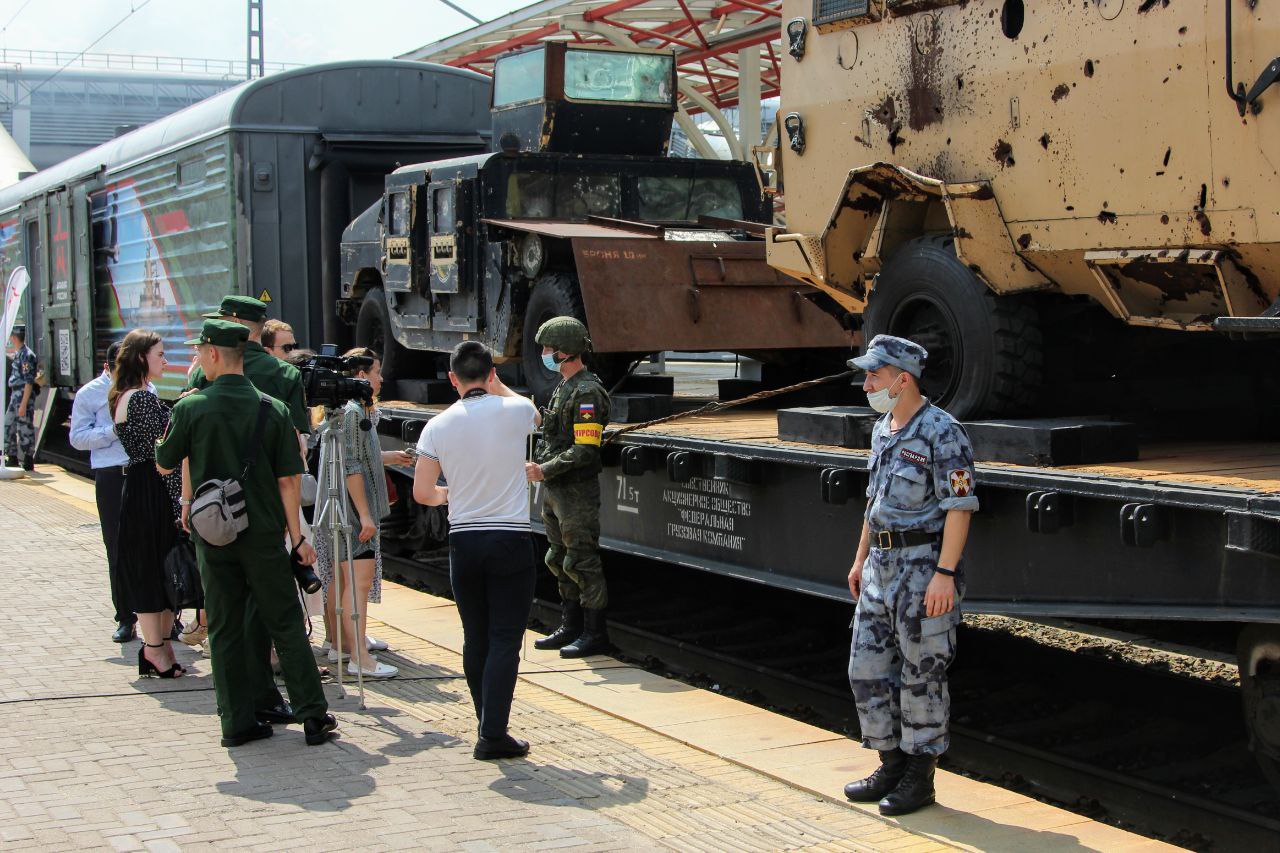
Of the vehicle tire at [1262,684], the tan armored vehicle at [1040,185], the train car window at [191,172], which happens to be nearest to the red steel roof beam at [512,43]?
the train car window at [191,172]

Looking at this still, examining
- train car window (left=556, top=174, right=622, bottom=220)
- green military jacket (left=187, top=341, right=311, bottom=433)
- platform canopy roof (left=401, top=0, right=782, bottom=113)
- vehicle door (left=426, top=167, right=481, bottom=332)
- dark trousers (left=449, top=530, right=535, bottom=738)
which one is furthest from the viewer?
platform canopy roof (left=401, top=0, right=782, bottom=113)

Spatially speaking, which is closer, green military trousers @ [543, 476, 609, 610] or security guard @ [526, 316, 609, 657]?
security guard @ [526, 316, 609, 657]

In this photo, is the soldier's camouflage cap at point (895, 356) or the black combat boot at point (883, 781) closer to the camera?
the soldier's camouflage cap at point (895, 356)

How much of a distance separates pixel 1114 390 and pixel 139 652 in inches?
192

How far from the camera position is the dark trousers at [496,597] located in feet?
19.9

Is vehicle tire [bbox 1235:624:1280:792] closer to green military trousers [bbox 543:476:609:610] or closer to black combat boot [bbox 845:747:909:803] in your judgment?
black combat boot [bbox 845:747:909:803]

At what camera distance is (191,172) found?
583 inches

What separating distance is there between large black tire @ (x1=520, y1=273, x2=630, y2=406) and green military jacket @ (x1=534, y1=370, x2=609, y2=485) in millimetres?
1327

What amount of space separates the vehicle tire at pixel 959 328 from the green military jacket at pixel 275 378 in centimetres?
264

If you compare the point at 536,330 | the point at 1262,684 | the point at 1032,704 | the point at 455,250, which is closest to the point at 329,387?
the point at 536,330

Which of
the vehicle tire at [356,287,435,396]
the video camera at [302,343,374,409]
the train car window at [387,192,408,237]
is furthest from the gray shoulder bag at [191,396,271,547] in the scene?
the vehicle tire at [356,287,435,396]

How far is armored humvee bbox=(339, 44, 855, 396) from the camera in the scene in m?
9.45

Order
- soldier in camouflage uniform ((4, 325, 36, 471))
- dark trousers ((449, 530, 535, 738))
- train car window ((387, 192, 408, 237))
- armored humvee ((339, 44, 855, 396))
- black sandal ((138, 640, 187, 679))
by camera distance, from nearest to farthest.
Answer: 1. dark trousers ((449, 530, 535, 738))
2. black sandal ((138, 640, 187, 679))
3. armored humvee ((339, 44, 855, 396))
4. train car window ((387, 192, 408, 237))
5. soldier in camouflage uniform ((4, 325, 36, 471))

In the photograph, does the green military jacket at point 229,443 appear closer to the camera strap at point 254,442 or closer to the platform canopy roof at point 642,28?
the camera strap at point 254,442
